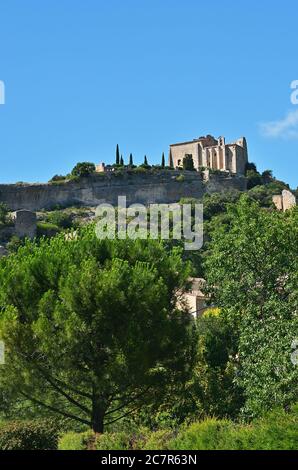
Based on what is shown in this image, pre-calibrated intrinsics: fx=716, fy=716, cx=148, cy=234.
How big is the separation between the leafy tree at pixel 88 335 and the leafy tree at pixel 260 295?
1745 millimetres

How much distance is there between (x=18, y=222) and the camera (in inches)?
2406

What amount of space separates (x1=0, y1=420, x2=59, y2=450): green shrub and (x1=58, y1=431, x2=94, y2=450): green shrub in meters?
0.96

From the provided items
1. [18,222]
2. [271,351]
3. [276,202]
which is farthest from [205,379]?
[276,202]

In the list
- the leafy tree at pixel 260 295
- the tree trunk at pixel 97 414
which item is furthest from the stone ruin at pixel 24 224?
the tree trunk at pixel 97 414

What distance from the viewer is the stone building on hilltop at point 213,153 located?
84688 mm

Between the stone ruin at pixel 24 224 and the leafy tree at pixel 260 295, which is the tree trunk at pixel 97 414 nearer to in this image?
the leafy tree at pixel 260 295

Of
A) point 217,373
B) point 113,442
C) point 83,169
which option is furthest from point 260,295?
point 83,169

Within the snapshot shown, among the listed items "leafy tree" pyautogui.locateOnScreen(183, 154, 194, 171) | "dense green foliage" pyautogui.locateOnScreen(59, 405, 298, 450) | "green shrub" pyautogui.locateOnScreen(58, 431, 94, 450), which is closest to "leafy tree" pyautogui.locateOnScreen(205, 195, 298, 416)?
"dense green foliage" pyautogui.locateOnScreen(59, 405, 298, 450)

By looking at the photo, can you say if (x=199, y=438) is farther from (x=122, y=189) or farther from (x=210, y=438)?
(x=122, y=189)

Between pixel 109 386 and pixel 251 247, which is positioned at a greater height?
pixel 251 247

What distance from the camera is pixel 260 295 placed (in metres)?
20.2

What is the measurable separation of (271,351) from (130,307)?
136 inches

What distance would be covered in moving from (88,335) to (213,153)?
7328cm
